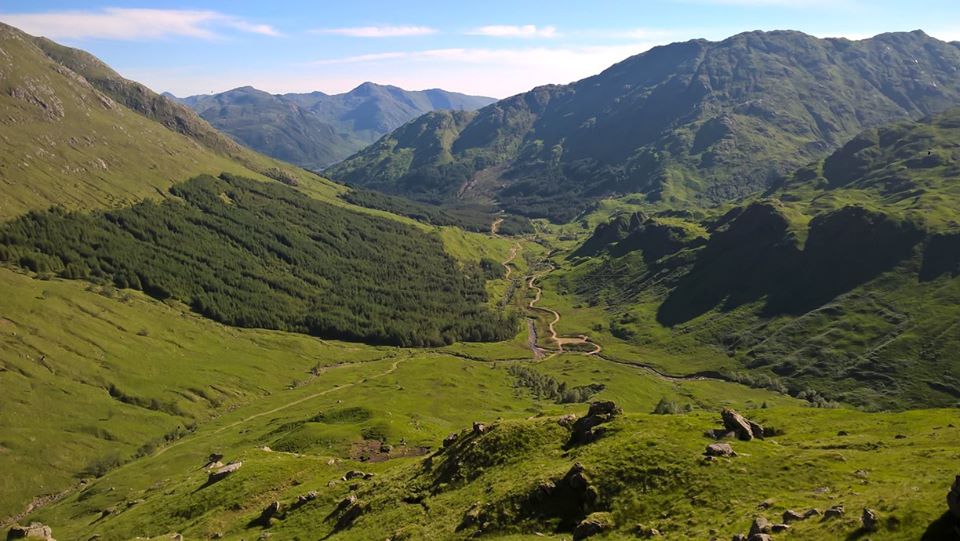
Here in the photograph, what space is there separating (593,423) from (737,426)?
1770 centimetres

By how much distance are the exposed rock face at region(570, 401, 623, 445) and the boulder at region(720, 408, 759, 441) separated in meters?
13.6

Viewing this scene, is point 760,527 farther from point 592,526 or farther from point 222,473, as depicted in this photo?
point 222,473

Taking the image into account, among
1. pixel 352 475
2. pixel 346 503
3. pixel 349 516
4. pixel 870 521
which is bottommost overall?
pixel 352 475

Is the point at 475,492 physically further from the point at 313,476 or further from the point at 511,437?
the point at 313,476

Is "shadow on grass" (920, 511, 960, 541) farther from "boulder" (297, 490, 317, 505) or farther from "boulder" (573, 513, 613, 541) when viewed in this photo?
"boulder" (297, 490, 317, 505)

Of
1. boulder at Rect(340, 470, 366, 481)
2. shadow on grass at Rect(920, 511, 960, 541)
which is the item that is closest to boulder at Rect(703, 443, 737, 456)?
shadow on grass at Rect(920, 511, 960, 541)

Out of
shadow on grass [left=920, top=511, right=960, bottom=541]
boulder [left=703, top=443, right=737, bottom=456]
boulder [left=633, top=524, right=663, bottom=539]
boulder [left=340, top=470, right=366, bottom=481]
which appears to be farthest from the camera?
boulder [left=340, top=470, right=366, bottom=481]

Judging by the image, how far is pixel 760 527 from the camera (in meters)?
49.4

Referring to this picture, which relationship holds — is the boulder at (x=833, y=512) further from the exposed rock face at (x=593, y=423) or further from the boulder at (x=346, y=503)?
the boulder at (x=346, y=503)

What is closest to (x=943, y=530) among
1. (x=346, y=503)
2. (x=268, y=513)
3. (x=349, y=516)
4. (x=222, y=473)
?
(x=349, y=516)

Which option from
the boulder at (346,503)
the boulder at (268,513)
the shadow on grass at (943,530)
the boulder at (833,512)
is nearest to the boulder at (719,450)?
the boulder at (833,512)

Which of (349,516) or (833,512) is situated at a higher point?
(833,512)

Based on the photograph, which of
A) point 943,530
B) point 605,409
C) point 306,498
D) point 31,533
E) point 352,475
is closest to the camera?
point 943,530

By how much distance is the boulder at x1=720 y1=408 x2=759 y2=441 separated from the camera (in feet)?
241
